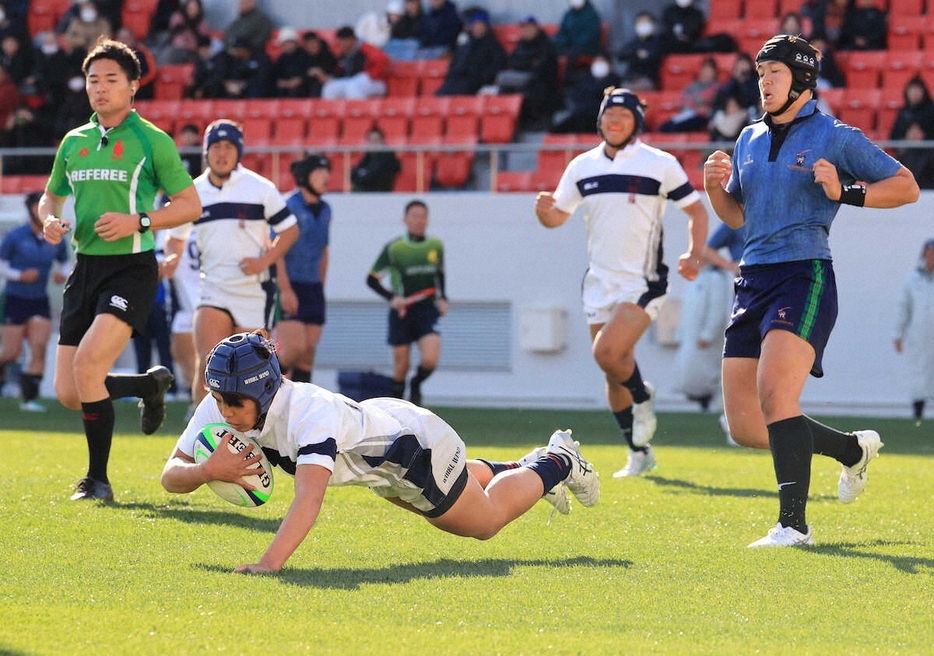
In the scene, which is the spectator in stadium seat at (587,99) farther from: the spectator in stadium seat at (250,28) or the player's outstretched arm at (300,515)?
the player's outstretched arm at (300,515)

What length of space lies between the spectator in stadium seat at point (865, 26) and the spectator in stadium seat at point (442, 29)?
5.73 m

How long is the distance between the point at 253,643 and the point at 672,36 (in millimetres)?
16653

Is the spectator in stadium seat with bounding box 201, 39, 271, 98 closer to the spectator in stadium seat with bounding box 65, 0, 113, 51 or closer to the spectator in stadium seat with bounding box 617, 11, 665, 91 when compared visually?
the spectator in stadium seat with bounding box 65, 0, 113, 51

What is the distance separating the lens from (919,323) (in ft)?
53.8

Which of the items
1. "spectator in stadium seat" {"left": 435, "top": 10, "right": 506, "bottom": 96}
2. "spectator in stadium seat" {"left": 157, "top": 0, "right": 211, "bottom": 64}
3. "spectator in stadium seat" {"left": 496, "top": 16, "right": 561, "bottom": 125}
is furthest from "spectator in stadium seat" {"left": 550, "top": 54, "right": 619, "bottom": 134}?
"spectator in stadium seat" {"left": 157, "top": 0, "right": 211, "bottom": 64}

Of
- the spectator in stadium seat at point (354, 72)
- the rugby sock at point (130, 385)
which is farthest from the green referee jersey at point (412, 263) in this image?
the rugby sock at point (130, 385)

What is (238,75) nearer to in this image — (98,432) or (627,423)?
(627,423)

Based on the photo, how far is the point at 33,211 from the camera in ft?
53.2

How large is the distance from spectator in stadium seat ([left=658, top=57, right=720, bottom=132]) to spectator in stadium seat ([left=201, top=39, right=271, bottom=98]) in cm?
626

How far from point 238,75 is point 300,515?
56.6 ft

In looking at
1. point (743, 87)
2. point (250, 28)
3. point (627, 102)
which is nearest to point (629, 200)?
point (627, 102)

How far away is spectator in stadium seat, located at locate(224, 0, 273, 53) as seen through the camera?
73.7ft

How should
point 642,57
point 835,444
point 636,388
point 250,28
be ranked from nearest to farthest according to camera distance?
point 835,444 < point 636,388 < point 642,57 < point 250,28

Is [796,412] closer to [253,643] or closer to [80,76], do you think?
[253,643]
